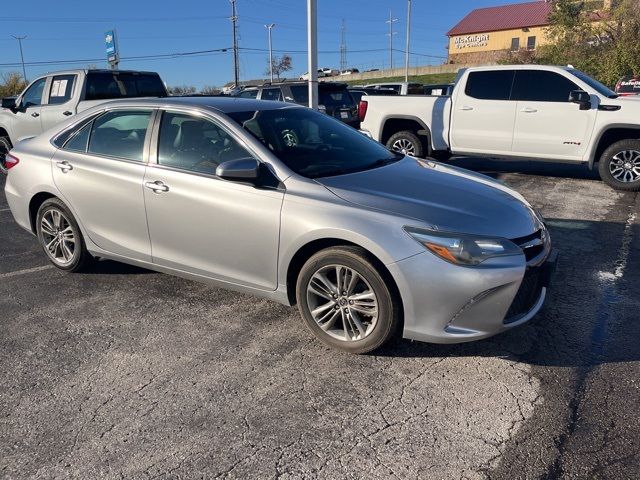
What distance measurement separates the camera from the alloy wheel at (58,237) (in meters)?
4.74

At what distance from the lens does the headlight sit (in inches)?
117

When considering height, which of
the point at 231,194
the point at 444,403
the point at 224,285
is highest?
the point at 231,194

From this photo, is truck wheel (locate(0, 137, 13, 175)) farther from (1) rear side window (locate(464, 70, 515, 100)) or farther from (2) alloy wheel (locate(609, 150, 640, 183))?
(2) alloy wheel (locate(609, 150, 640, 183))

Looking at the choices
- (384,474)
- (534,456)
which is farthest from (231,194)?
(534,456)

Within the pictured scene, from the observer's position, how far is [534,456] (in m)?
2.47

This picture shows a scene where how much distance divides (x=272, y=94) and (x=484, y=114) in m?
6.11

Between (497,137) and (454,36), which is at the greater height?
(454,36)

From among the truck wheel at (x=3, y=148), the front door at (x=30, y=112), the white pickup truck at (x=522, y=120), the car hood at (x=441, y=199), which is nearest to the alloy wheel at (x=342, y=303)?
the car hood at (x=441, y=199)

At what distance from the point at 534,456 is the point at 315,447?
3.38 feet

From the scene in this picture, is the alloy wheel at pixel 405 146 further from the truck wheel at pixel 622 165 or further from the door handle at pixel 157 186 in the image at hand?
the door handle at pixel 157 186

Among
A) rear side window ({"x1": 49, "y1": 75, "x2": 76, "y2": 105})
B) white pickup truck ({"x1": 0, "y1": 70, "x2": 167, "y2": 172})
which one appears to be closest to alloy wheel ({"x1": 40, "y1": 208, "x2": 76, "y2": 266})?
white pickup truck ({"x1": 0, "y1": 70, "x2": 167, "y2": 172})

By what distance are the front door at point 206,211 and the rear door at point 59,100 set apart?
627cm

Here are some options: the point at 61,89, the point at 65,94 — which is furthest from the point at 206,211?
the point at 61,89

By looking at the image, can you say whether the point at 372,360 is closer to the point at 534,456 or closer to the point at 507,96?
the point at 534,456
